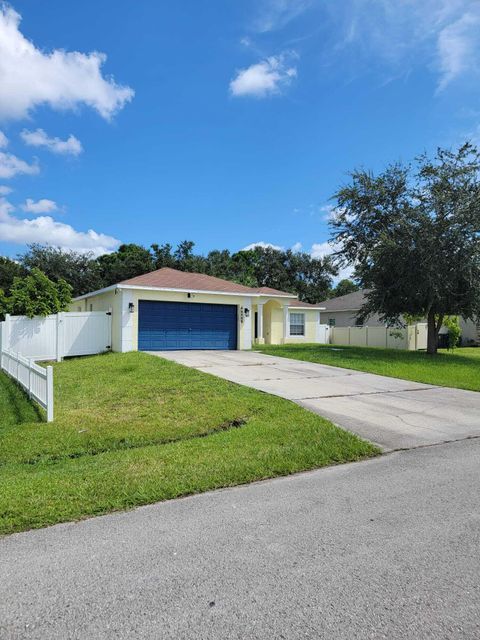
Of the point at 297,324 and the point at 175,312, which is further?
the point at 297,324

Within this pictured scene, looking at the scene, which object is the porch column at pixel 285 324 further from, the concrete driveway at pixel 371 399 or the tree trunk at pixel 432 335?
the concrete driveway at pixel 371 399

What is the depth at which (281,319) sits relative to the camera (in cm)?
2581

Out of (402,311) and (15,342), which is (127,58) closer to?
(15,342)

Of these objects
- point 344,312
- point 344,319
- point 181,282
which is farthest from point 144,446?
point 344,319

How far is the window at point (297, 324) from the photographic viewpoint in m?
26.6

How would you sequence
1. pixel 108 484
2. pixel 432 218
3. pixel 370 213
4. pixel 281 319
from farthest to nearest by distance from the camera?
pixel 281 319 → pixel 370 213 → pixel 432 218 → pixel 108 484

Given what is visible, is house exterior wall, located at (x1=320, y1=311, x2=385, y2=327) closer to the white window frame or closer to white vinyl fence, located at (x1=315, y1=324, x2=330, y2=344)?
white vinyl fence, located at (x1=315, y1=324, x2=330, y2=344)

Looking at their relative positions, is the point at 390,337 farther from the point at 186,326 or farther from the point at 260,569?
the point at 260,569

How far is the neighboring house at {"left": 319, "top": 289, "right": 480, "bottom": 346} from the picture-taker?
98.9ft

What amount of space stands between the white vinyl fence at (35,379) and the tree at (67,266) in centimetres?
2817

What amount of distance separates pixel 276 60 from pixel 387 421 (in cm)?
1108

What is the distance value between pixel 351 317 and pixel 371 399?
72.4 ft

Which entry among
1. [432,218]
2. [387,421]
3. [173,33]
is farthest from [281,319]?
[387,421]

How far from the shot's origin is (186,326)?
18.5 meters
